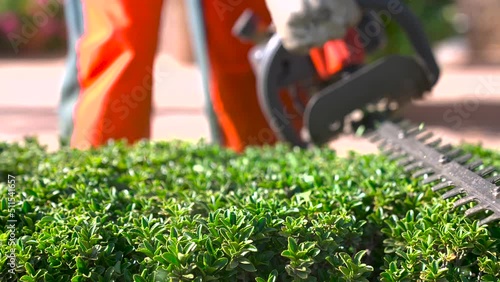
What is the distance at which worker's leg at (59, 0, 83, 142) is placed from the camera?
369 centimetres

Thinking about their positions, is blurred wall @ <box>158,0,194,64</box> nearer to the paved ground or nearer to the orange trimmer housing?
the paved ground

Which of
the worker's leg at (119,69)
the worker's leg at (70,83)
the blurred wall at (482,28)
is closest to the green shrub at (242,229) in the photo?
the worker's leg at (119,69)

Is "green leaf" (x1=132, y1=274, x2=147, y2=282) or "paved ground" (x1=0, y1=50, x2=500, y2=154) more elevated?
"green leaf" (x1=132, y1=274, x2=147, y2=282)

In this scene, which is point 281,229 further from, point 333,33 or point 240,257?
point 333,33

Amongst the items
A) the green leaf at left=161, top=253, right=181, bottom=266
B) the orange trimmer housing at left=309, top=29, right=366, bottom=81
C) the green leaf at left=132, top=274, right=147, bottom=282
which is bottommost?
the green leaf at left=132, top=274, right=147, bottom=282

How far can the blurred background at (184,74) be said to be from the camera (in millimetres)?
5859

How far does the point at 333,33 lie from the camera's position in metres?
2.36

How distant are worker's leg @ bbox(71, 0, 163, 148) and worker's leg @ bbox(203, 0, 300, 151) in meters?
0.40

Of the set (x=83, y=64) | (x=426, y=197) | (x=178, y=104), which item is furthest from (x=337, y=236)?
(x=178, y=104)

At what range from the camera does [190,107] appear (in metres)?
7.10

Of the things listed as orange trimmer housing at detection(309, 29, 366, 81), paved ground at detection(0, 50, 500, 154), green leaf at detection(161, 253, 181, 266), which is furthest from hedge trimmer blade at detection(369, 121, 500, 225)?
paved ground at detection(0, 50, 500, 154)

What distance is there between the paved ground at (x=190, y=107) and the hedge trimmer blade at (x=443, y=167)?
2.03m

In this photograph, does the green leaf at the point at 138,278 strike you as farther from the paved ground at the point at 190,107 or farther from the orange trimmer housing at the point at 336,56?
the paved ground at the point at 190,107

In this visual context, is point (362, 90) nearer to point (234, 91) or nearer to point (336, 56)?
point (336, 56)
